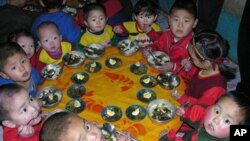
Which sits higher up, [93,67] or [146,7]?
[146,7]

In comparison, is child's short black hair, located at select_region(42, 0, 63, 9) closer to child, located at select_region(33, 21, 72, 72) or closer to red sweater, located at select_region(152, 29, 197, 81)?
child, located at select_region(33, 21, 72, 72)

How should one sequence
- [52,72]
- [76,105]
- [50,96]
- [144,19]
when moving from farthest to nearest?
1. [144,19]
2. [52,72]
3. [50,96]
4. [76,105]

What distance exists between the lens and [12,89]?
2195 millimetres

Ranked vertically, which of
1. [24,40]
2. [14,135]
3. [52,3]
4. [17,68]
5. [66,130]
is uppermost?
[52,3]

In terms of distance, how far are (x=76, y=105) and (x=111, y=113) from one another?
29 centimetres

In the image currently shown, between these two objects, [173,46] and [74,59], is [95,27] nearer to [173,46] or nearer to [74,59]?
[74,59]

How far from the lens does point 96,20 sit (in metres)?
3.28

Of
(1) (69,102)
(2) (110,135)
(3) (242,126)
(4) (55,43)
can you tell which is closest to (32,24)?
(4) (55,43)

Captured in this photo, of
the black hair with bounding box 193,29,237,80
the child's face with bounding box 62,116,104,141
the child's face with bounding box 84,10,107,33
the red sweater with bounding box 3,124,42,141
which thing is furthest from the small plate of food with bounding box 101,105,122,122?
the child's face with bounding box 84,10,107,33

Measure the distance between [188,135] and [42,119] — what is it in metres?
1.09

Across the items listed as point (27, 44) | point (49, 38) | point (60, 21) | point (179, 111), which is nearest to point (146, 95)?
point (179, 111)

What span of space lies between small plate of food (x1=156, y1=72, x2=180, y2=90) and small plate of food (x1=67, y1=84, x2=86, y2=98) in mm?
623

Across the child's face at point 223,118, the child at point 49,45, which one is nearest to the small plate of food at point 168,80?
the child's face at point 223,118

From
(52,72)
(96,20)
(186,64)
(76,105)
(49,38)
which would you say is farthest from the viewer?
(96,20)
